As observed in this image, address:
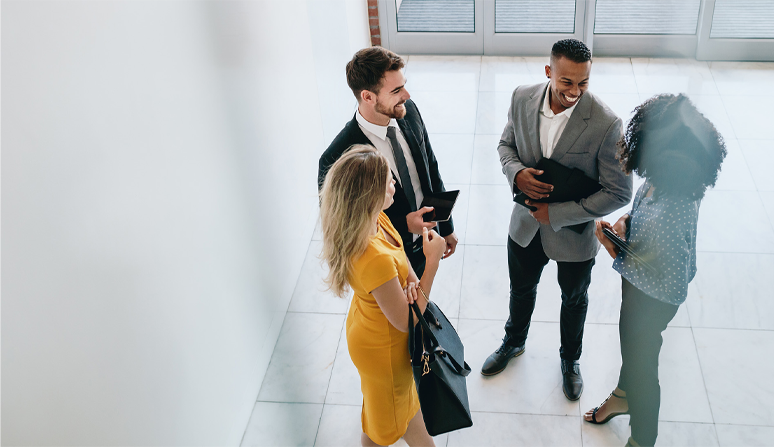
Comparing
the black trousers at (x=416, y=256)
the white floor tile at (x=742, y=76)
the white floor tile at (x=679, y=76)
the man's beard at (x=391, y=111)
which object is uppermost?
the white floor tile at (x=742, y=76)

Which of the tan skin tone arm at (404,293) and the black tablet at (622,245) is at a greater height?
the black tablet at (622,245)

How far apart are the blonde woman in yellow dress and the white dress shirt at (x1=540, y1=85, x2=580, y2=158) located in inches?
22.5

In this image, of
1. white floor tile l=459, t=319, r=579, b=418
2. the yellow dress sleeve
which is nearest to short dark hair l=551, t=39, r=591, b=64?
the yellow dress sleeve

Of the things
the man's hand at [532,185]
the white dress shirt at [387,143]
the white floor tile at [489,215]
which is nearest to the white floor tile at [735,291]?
the man's hand at [532,185]

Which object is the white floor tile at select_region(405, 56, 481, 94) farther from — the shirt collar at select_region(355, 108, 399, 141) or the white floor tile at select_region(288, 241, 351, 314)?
the shirt collar at select_region(355, 108, 399, 141)

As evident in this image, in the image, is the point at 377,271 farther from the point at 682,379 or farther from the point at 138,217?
the point at 682,379

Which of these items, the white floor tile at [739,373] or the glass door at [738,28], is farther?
the white floor tile at [739,373]

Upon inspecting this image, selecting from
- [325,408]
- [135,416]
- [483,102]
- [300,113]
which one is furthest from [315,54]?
[135,416]

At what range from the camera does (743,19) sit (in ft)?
2.69

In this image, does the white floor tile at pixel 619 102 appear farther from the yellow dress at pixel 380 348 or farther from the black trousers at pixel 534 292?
the yellow dress at pixel 380 348

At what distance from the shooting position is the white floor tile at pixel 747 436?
3.01 feet

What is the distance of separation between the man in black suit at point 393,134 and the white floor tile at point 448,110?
224cm

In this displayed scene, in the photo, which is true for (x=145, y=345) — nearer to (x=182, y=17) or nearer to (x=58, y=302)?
(x=58, y=302)

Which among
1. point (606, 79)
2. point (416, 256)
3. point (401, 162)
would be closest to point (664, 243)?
point (401, 162)
